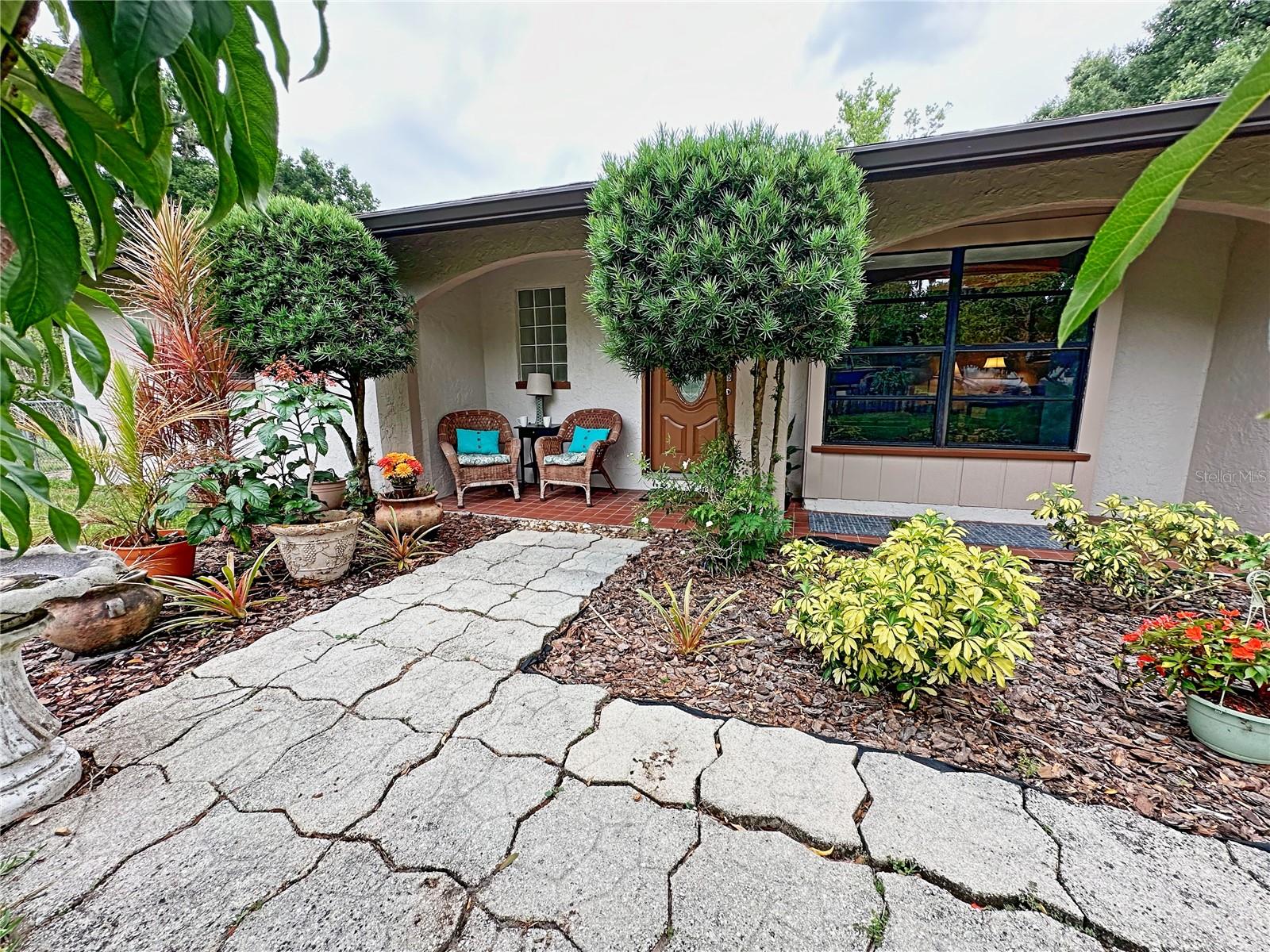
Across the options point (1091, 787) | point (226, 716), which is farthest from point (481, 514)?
point (1091, 787)

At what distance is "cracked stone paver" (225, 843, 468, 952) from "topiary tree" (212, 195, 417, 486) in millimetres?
3049

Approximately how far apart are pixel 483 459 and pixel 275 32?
14.8 feet

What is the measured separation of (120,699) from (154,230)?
274cm

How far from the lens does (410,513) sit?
3.74m

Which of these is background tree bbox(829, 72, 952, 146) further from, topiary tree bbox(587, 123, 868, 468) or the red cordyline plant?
the red cordyline plant

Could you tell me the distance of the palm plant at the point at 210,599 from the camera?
2551 millimetres

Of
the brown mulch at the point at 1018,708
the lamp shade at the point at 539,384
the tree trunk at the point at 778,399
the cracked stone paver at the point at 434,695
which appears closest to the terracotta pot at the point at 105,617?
the cracked stone paver at the point at 434,695

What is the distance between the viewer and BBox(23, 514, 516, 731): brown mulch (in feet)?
6.53

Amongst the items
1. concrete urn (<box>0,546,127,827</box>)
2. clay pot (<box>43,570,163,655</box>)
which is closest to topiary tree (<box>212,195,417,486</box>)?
clay pot (<box>43,570,163,655</box>)

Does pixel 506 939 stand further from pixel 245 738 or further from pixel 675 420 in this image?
pixel 675 420

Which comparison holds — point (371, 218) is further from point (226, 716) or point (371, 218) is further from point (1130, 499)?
point (1130, 499)

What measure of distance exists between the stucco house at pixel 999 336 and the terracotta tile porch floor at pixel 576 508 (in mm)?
526

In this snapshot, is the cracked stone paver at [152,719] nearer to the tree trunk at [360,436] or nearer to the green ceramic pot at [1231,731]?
the tree trunk at [360,436]

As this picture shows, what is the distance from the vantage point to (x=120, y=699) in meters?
1.96
